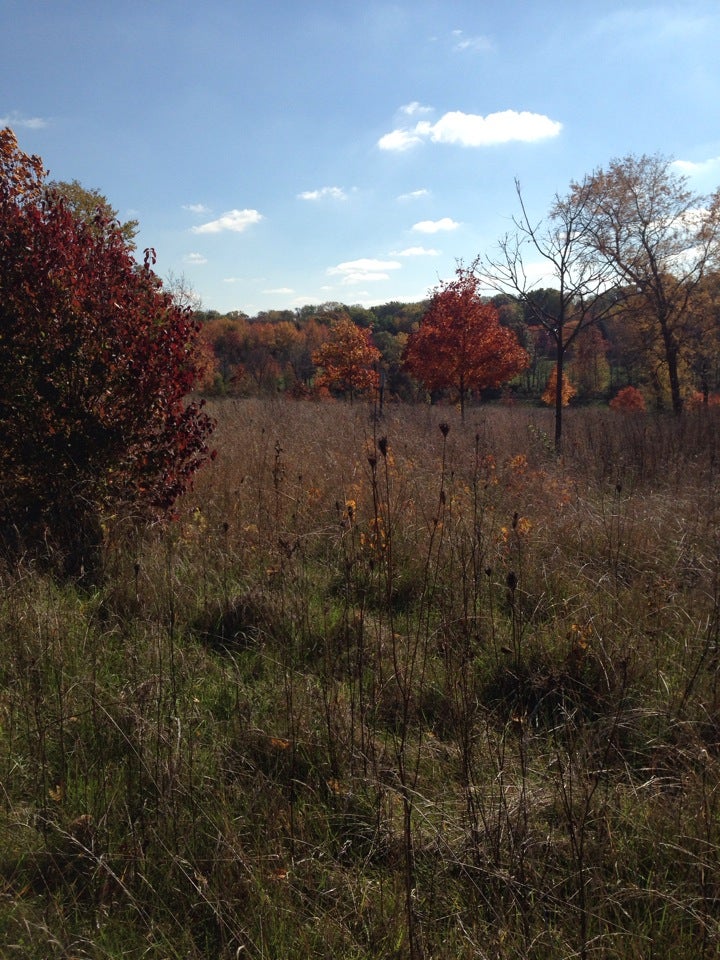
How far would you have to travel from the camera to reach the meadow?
5.78 ft

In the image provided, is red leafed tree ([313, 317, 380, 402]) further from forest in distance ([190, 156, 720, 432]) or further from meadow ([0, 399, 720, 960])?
meadow ([0, 399, 720, 960])

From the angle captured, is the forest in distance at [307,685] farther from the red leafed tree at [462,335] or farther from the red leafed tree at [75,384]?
the red leafed tree at [462,335]

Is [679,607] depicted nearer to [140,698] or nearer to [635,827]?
[635,827]

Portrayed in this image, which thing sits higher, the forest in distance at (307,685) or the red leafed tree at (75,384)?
the red leafed tree at (75,384)

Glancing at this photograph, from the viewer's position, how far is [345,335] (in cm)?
3506

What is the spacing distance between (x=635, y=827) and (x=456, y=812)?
59cm

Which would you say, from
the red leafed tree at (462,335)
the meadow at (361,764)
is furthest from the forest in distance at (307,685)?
the red leafed tree at (462,335)

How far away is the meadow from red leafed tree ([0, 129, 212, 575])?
49 centimetres

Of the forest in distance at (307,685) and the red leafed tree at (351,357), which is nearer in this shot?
the forest in distance at (307,685)

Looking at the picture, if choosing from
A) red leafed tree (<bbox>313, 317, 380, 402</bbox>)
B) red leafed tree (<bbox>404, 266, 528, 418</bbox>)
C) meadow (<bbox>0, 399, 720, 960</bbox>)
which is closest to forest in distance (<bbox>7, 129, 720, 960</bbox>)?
meadow (<bbox>0, 399, 720, 960</bbox>)

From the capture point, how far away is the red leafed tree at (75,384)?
442 centimetres

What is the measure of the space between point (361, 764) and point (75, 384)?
3426mm

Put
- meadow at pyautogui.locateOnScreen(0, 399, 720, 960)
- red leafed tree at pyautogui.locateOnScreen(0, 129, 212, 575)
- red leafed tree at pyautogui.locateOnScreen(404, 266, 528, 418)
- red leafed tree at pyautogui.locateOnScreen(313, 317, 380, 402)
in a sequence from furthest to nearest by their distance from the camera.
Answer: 1. red leafed tree at pyautogui.locateOnScreen(313, 317, 380, 402)
2. red leafed tree at pyautogui.locateOnScreen(404, 266, 528, 418)
3. red leafed tree at pyautogui.locateOnScreen(0, 129, 212, 575)
4. meadow at pyautogui.locateOnScreen(0, 399, 720, 960)

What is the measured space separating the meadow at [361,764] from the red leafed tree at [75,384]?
0.49 metres
